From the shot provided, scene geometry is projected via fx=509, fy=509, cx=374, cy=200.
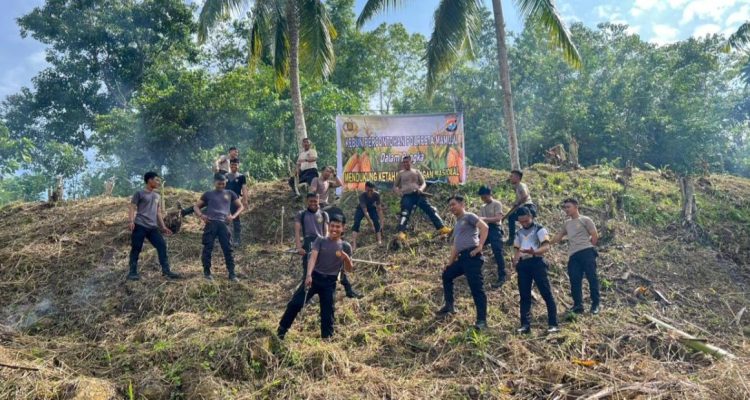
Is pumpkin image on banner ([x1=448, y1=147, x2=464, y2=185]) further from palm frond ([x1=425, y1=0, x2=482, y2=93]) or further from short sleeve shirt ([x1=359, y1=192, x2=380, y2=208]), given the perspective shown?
short sleeve shirt ([x1=359, y1=192, x2=380, y2=208])

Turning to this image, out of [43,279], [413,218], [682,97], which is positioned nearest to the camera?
[43,279]

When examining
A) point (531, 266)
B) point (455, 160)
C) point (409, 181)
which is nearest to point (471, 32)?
point (455, 160)

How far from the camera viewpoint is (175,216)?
34.0 ft

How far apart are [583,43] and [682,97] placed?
531cm

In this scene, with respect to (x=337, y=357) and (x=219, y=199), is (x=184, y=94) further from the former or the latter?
(x=337, y=357)

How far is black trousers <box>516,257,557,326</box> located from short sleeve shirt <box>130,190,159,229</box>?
5396 mm

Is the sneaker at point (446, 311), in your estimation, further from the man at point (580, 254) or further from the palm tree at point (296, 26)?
the palm tree at point (296, 26)

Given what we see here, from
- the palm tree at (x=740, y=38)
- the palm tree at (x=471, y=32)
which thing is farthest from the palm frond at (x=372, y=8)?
the palm tree at (x=740, y=38)

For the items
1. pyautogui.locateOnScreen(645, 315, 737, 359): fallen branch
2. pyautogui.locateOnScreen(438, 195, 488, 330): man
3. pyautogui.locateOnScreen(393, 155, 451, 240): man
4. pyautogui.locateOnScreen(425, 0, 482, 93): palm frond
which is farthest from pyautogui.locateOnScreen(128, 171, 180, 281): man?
pyautogui.locateOnScreen(645, 315, 737, 359): fallen branch

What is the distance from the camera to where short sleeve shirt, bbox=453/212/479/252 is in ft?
21.8

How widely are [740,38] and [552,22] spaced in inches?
567

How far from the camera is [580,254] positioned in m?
7.29

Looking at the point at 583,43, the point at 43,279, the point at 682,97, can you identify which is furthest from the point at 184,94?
the point at 682,97

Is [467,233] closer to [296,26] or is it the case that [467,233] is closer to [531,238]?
[531,238]
